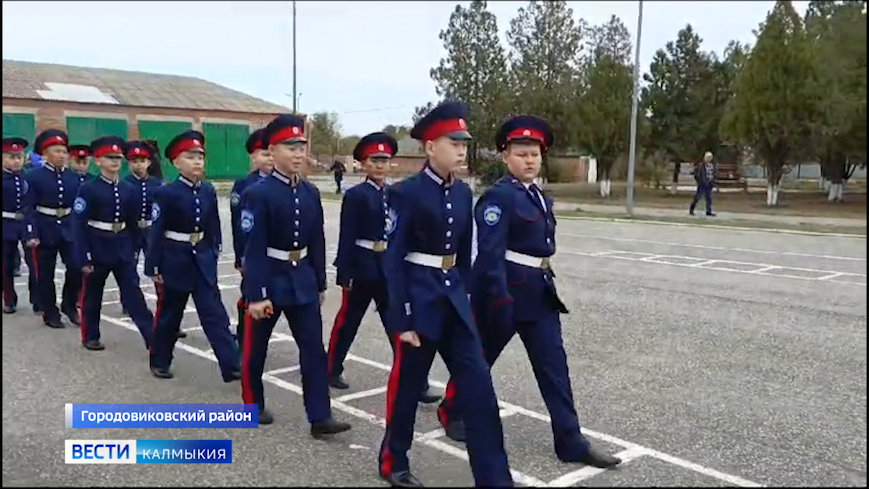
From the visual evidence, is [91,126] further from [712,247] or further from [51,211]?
[51,211]

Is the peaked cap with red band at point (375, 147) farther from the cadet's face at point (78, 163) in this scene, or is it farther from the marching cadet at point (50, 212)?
the cadet's face at point (78, 163)

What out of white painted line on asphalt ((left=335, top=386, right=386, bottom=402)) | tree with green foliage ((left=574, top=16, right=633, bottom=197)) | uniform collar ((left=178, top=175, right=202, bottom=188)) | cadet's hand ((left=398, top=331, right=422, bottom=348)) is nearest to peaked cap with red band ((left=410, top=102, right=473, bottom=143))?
cadet's hand ((left=398, top=331, right=422, bottom=348))

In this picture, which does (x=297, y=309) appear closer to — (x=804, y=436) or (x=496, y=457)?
(x=496, y=457)

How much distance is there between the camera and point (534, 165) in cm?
450

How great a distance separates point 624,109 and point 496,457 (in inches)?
1113

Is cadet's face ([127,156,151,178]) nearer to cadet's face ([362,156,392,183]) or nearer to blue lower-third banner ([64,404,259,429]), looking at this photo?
cadet's face ([362,156,392,183])

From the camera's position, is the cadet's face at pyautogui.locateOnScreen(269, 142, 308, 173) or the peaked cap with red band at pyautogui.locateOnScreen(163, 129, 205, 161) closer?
the cadet's face at pyautogui.locateOnScreen(269, 142, 308, 173)

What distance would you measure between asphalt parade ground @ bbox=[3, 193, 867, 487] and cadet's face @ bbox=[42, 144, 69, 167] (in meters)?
1.58

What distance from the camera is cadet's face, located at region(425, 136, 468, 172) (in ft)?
13.4

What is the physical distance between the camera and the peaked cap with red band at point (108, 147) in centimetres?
723

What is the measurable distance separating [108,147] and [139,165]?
41 centimetres

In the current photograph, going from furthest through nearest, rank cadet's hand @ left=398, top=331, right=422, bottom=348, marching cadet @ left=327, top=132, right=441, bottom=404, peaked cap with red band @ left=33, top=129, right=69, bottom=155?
peaked cap with red band @ left=33, top=129, right=69, bottom=155 → marching cadet @ left=327, top=132, right=441, bottom=404 → cadet's hand @ left=398, top=331, right=422, bottom=348

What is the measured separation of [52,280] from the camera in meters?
8.15

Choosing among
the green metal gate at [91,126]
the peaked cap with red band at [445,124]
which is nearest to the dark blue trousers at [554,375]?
the peaked cap with red band at [445,124]
